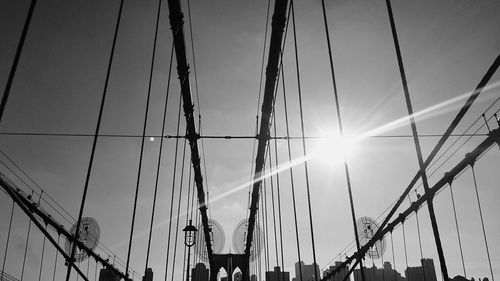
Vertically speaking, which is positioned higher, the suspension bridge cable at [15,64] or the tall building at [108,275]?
the tall building at [108,275]

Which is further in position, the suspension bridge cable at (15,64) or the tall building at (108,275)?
the tall building at (108,275)

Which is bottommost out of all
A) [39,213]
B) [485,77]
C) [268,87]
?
[485,77]

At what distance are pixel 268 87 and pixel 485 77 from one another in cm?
1222

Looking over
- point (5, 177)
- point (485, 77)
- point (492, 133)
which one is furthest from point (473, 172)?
point (5, 177)

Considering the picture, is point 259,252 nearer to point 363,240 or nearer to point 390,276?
point 363,240

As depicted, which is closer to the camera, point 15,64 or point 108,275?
point 15,64

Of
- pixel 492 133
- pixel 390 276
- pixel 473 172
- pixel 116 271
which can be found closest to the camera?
pixel 492 133

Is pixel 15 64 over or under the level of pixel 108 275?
under

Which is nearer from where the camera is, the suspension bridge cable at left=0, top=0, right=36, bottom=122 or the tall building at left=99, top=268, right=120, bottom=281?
the suspension bridge cable at left=0, top=0, right=36, bottom=122

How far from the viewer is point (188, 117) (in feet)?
59.6

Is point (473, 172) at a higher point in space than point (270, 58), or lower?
lower

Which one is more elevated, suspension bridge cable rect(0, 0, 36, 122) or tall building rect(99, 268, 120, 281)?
tall building rect(99, 268, 120, 281)

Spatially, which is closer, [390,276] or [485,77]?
[485,77]

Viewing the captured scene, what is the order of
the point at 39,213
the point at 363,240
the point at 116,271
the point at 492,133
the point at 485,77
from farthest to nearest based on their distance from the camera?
the point at 116,271
the point at 363,240
the point at 39,213
the point at 492,133
the point at 485,77
